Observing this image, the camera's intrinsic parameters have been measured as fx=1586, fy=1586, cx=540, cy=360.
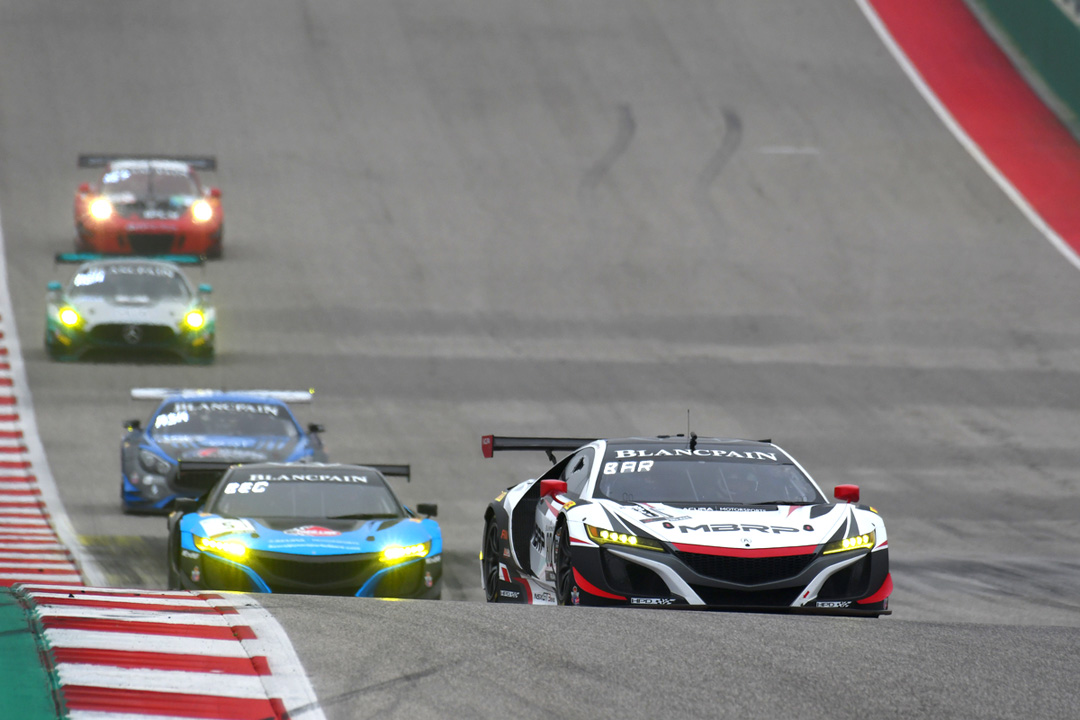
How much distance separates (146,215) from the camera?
→ 24.0 metres

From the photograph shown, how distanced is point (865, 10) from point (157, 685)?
35.9m

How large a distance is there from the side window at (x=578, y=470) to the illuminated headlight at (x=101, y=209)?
50.4ft

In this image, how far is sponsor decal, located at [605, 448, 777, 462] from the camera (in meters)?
9.84

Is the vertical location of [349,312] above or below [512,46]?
below

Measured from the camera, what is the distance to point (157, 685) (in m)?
6.01

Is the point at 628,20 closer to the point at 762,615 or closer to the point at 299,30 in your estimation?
the point at 299,30

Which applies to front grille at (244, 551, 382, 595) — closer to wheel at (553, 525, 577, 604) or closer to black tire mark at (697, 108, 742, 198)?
wheel at (553, 525, 577, 604)

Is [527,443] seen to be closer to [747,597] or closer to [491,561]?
[491,561]

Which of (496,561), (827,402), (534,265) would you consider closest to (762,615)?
(496,561)

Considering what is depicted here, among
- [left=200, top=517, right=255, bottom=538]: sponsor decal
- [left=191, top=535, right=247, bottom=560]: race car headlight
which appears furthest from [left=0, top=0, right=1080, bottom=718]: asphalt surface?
[left=191, top=535, right=247, bottom=560]: race car headlight

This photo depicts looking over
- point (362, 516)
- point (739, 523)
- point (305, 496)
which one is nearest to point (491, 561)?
point (362, 516)

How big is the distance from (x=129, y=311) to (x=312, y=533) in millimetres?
10501

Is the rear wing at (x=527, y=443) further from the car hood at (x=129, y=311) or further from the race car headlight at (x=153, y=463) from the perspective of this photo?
the car hood at (x=129, y=311)

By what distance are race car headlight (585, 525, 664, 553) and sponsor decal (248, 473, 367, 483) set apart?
3.60 metres
